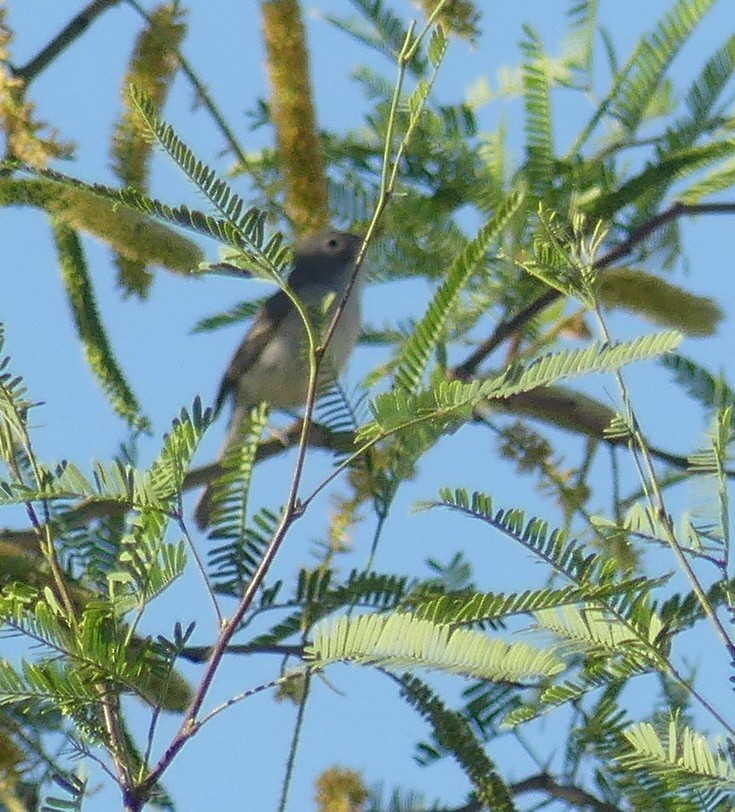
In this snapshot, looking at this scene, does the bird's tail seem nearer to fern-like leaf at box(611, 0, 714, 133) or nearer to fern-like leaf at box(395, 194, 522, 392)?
fern-like leaf at box(395, 194, 522, 392)

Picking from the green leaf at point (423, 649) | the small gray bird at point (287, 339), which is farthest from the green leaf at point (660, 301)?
the small gray bird at point (287, 339)

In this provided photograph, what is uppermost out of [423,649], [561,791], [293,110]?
[293,110]

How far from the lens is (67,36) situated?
2.45m

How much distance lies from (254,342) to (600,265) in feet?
9.44

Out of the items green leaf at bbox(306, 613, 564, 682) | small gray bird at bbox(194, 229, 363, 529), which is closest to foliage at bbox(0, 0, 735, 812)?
green leaf at bbox(306, 613, 564, 682)

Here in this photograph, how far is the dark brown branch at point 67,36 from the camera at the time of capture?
237cm

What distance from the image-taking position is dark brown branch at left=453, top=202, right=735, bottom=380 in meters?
2.70

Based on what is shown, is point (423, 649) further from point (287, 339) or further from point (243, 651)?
point (287, 339)

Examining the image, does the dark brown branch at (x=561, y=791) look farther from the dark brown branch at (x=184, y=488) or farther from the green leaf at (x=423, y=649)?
the green leaf at (x=423, y=649)

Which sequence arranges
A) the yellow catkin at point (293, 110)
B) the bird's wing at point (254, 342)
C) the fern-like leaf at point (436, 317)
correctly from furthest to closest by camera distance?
the bird's wing at point (254, 342), the yellow catkin at point (293, 110), the fern-like leaf at point (436, 317)

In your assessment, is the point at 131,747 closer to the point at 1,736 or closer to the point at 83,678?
the point at 1,736

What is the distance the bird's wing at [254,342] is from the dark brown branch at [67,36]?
305 cm

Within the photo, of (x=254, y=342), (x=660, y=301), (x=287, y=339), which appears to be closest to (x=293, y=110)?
(x=660, y=301)

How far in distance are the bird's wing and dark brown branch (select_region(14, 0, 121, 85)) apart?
3048 millimetres
